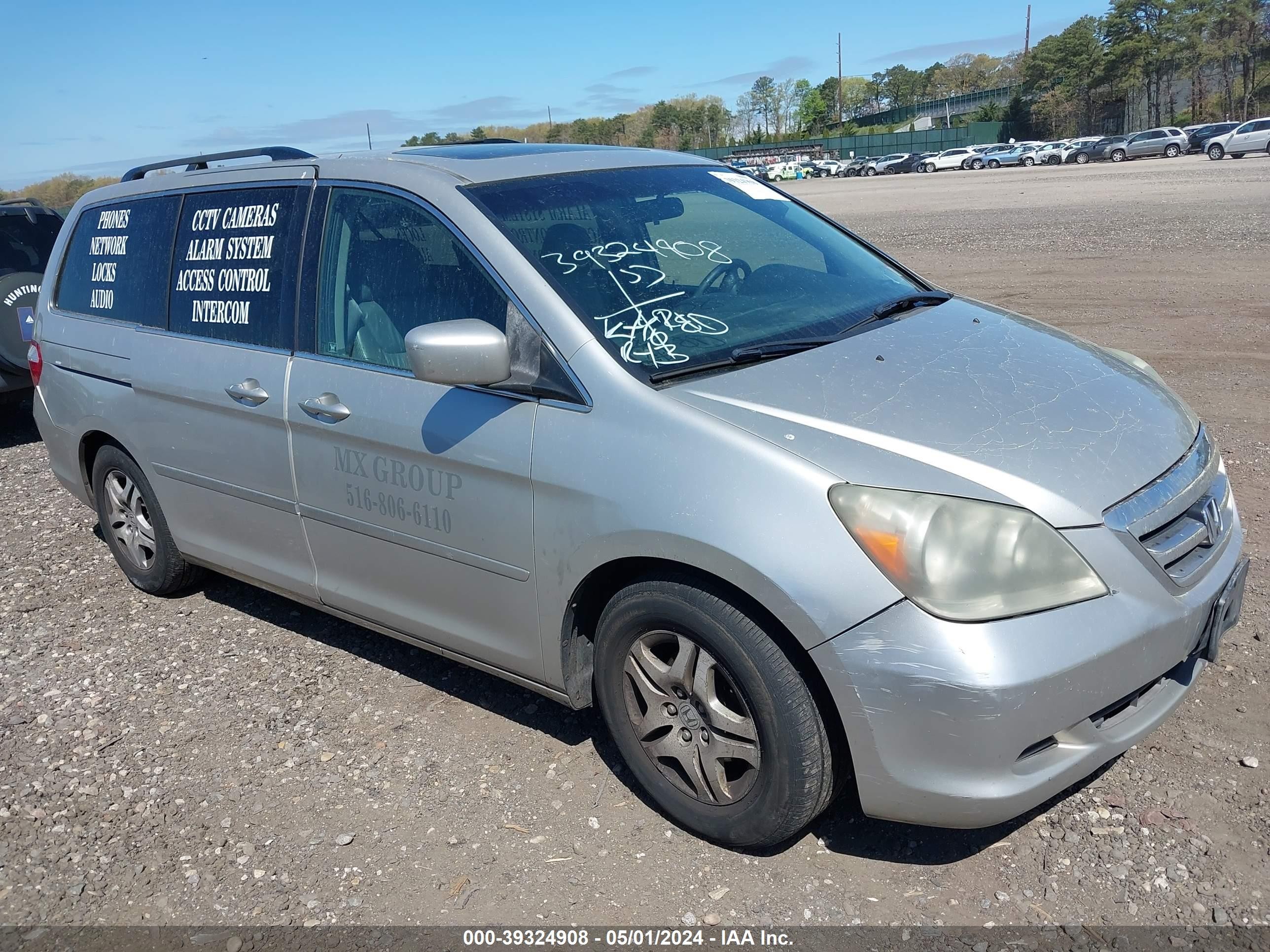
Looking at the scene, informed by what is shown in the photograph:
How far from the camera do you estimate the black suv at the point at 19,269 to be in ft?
28.1

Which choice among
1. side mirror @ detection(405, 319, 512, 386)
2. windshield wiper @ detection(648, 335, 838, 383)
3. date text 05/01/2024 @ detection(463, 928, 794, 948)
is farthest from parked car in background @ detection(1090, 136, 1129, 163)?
date text 05/01/2024 @ detection(463, 928, 794, 948)

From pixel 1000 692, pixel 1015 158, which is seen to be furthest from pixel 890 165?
pixel 1000 692

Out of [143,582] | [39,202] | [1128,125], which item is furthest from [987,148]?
[143,582]

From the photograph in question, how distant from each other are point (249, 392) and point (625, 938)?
236cm

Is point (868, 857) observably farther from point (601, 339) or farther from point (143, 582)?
point (143, 582)

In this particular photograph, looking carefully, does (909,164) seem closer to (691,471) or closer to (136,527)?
(136,527)

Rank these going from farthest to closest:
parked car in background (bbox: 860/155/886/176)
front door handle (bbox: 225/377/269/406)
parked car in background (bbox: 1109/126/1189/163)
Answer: parked car in background (bbox: 860/155/886/176), parked car in background (bbox: 1109/126/1189/163), front door handle (bbox: 225/377/269/406)

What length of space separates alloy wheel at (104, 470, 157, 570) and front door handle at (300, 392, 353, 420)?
5.39 feet

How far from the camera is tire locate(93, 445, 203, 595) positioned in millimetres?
4742

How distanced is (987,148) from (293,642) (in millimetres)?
65722

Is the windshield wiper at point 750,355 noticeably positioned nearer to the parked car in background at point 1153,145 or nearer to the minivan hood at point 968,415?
the minivan hood at point 968,415

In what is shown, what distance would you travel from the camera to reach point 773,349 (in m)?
3.18

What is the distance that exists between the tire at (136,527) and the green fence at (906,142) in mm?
78475

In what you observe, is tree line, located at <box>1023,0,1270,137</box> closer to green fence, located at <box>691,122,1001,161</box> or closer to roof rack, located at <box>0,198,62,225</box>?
green fence, located at <box>691,122,1001,161</box>
